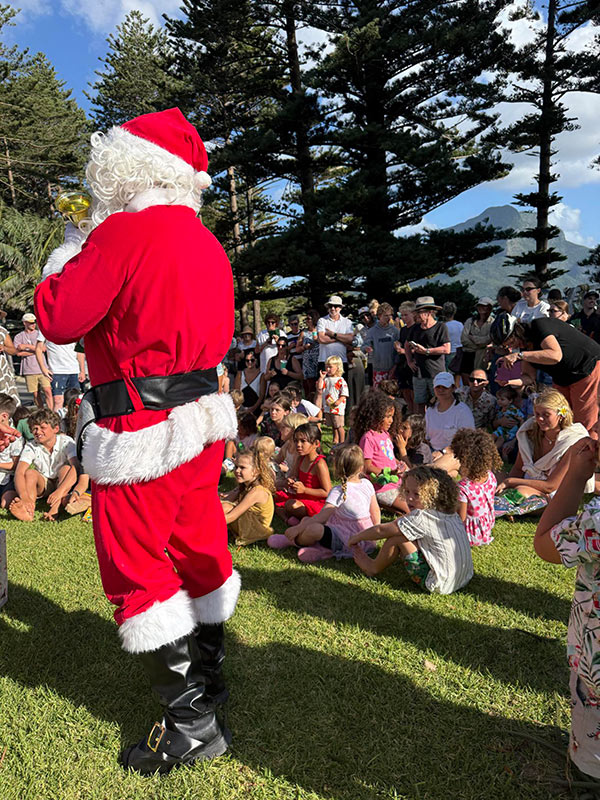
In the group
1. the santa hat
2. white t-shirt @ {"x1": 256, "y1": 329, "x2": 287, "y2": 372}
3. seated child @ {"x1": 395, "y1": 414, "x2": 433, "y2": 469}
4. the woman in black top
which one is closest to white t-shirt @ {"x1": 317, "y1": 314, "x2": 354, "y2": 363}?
white t-shirt @ {"x1": 256, "y1": 329, "x2": 287, "y2": 372}

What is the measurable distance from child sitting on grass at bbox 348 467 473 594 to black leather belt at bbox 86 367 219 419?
6.28 feet

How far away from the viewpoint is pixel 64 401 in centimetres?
829

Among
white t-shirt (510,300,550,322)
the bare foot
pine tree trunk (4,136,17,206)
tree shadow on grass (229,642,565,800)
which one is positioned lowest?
tree shadow on grass (229,642,565,800)

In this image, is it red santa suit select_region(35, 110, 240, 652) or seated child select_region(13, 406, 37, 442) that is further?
seated child select_region(13, 406, 37, 442)

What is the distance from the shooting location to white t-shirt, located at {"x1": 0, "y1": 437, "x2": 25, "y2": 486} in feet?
18.0

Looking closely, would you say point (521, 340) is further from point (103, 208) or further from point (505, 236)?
point (505, 236)

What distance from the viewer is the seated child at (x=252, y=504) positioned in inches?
174

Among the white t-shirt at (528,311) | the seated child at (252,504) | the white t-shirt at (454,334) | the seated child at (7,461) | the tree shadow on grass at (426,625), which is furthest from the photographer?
the white t-shirt at (454,334)

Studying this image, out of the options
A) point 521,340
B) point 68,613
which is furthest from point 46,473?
point 521,340

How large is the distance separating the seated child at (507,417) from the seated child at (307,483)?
2.34m

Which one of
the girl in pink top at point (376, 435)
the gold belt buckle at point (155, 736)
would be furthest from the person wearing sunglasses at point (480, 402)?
the gold belt buckle at point (155, 736)

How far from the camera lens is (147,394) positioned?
196cm

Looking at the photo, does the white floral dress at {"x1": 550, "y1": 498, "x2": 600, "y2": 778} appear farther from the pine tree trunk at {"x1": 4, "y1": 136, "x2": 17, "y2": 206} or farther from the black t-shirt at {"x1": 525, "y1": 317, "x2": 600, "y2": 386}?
the pine tree trunk at {"x1": 4, "y1": 136, "x2": 17, "y2": 206}

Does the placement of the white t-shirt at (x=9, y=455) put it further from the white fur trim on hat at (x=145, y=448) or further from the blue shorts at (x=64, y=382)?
the white fur trim on hat at (x=145, y=448)
